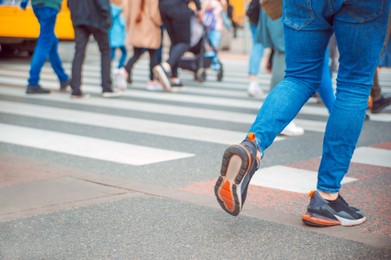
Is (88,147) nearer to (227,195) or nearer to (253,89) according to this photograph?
(227,195)

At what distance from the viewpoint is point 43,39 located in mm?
9617

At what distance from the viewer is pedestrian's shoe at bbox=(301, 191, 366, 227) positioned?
139 inches

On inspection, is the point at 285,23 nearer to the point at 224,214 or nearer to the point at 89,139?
the point at 224,214

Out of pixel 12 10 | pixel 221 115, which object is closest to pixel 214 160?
pixel 221 115

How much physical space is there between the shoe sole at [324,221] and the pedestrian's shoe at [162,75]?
671 cm

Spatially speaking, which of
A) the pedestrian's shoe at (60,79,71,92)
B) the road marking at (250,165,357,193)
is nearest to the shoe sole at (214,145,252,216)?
the road marking at (250,165,357,193)

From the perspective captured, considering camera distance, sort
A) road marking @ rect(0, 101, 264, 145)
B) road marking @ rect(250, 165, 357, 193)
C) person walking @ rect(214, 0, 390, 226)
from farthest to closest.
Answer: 1. road marking @ rect(0, 101, 264, 145)
2. road marking @ rect(250, 165, 357, 193)
3. person walking @ rect(214, 0, 390, 226)

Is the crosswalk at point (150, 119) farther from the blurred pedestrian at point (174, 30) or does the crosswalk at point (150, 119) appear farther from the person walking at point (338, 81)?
the person walking at point (338, 81)

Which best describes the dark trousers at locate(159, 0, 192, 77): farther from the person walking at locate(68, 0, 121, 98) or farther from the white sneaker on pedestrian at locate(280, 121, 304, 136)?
the white sneaker on pedestrian at locate(280, 121, 304, 136)

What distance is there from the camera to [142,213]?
12.2 ft

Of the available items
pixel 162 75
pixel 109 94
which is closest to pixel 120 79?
pixel 162 75

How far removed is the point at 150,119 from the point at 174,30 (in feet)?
10.3

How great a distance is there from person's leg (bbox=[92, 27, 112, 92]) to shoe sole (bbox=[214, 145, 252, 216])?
625cm

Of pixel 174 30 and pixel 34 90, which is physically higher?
pixel 174 30
